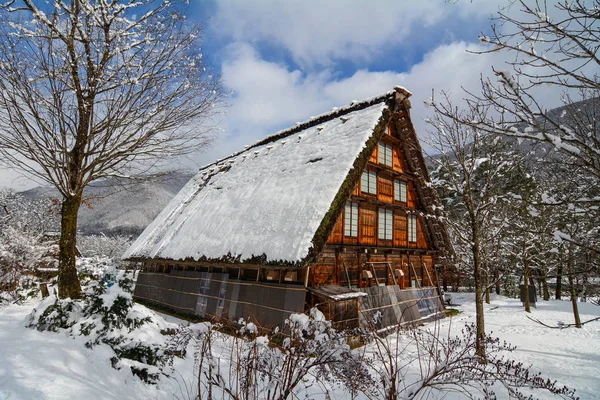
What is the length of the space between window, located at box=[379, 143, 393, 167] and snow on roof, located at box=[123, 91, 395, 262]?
1731 mm

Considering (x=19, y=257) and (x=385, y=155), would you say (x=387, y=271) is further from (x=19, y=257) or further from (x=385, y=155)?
(x=19, y=257)

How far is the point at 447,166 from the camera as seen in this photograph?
30.4 feet

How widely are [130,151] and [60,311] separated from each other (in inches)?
A: 179

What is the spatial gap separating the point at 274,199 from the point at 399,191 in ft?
21.6

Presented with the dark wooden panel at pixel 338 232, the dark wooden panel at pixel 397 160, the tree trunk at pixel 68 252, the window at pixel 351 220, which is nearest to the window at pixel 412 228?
the dark wooden panel at pixel 397 160

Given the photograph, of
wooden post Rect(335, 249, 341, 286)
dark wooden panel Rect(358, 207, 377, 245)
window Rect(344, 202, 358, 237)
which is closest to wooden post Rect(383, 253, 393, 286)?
dark wooden panel Rect(358, 207, 377, 245)

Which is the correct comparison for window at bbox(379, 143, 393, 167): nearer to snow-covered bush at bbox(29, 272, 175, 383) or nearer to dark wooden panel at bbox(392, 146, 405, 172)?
dark wooden panel at bbox(392, 146, 405, 172)

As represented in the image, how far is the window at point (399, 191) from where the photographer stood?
14410mm

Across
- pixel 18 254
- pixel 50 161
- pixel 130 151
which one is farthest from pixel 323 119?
pixel 18 254

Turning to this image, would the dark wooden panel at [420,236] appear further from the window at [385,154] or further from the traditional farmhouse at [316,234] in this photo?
the window at [385,154]

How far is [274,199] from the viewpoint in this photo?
37.3 feet

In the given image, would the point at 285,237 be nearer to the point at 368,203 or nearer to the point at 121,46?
the point at 368,203

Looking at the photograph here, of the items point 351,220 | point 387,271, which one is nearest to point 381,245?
point 387,271

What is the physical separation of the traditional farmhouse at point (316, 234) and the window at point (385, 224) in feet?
0.15
